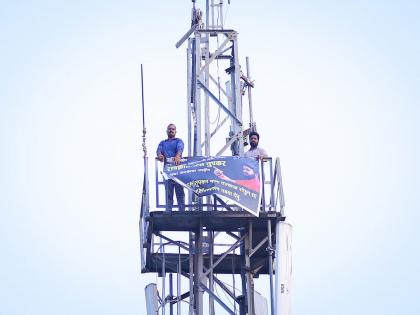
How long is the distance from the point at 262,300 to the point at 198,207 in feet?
9.48

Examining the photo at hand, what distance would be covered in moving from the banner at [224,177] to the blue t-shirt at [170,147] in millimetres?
415

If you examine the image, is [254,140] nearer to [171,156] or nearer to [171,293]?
[171,156]

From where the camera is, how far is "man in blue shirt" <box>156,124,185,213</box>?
26.1 m

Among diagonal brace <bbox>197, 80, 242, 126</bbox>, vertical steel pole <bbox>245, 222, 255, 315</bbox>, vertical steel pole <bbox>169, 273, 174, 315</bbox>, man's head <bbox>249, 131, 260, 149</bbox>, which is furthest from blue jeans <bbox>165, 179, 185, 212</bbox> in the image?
diagonal brace <bbox>197, 80, 242, 126</bbox>

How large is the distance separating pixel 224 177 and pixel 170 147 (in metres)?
1.63

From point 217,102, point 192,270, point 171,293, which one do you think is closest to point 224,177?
point 192,270

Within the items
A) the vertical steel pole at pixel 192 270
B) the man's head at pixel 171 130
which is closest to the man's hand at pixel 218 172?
the man's head at pixel 171 130

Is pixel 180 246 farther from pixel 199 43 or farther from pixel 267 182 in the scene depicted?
pixel 199 43

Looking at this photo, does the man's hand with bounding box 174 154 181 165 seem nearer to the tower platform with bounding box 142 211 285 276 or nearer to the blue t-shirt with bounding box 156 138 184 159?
the blue t-shirt with bounding box 156 138 184 159

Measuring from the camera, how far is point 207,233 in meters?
27.8

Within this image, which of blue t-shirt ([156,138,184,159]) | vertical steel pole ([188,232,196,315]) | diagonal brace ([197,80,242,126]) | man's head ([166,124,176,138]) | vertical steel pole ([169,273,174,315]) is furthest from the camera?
diagonal brace ([197,80,242,126])

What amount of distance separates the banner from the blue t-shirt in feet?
1.36

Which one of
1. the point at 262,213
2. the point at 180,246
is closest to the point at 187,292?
the point at 180,246

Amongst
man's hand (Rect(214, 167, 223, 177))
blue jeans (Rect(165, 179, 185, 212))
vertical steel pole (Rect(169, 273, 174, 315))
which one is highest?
man's hand (Rect(214, 167, 223, 177))
